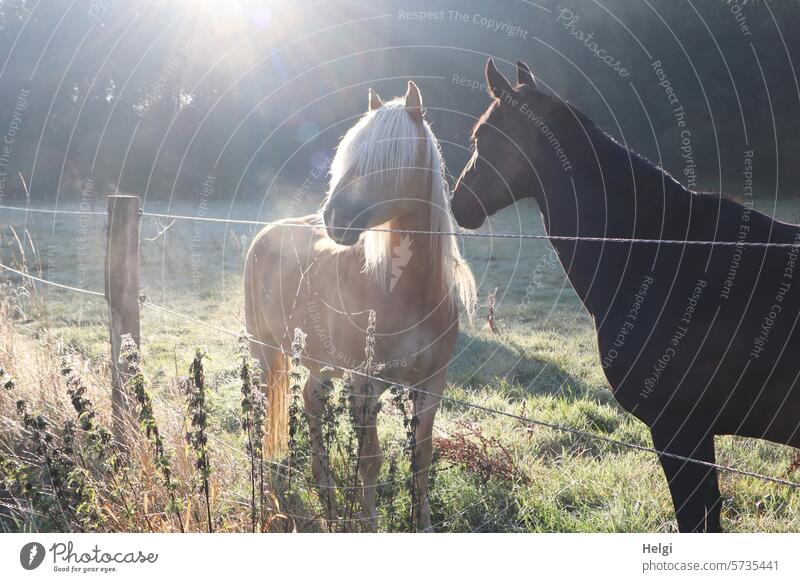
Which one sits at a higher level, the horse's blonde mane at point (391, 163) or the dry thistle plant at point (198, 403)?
the horse's blonde mane at point (391, 163)

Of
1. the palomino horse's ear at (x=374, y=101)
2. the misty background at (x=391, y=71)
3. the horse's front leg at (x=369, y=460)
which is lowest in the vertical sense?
the horse's front leg at (x=369, y=460)

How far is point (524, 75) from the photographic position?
2.73 metres

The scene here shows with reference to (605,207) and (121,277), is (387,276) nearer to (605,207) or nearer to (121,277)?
(605,207)

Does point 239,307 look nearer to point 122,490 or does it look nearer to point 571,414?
point 571,414

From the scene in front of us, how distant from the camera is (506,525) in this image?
3027 mm

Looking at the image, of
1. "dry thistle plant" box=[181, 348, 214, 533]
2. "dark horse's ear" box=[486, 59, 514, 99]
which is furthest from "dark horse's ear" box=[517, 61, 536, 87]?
"dry thistle plant" box=[181, 348, 214, 533]

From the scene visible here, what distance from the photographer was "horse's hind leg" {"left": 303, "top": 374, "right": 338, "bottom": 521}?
7.99 ft

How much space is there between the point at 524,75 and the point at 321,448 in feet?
6.26

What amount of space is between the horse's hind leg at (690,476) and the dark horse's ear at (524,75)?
1.54m

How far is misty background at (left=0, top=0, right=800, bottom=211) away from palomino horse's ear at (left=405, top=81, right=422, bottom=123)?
1292 millimetres

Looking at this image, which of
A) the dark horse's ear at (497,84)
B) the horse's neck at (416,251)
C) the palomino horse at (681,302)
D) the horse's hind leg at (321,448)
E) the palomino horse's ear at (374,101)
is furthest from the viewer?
the palomino horse's ear at (374,101)

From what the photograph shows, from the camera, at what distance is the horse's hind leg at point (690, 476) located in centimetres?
236

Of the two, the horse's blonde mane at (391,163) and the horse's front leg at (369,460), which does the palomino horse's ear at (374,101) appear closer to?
the horse's blonde mane at (391,163)

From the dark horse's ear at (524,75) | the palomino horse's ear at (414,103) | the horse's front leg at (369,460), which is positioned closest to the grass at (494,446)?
the horse's front leg at (369,460)
